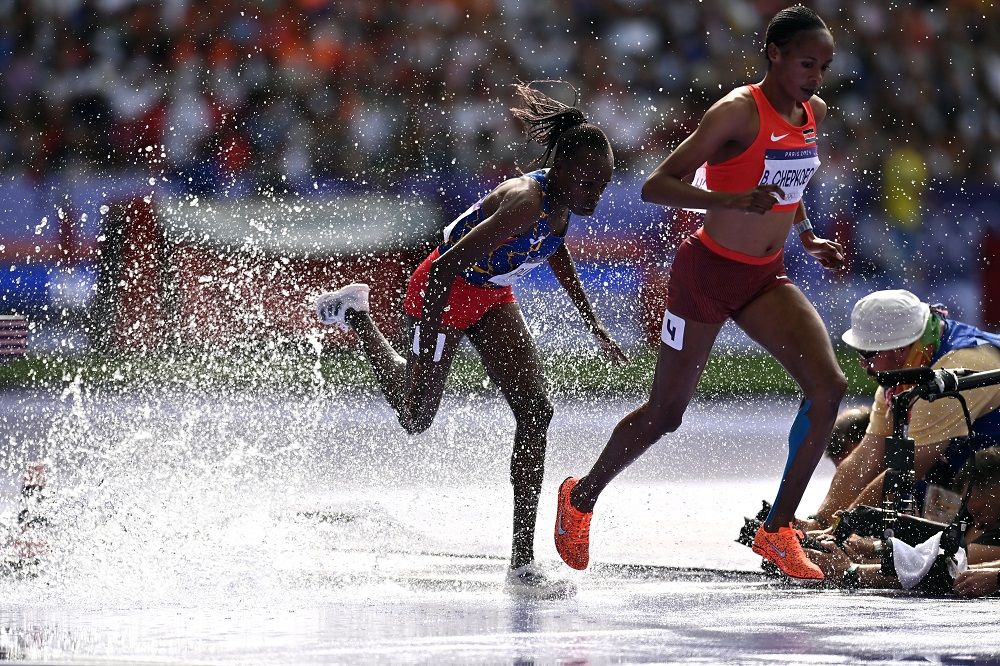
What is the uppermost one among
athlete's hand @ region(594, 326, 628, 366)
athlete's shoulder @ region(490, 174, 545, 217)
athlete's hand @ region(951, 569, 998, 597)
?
athlete's shoulder @ region(490, 174, 545, 217)

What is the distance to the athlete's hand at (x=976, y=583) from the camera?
521cm

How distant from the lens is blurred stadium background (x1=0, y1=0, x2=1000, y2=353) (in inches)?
515

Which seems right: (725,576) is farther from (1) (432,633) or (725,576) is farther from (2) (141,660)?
(2) (141,660)

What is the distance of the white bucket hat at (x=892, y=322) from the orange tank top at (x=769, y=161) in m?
0.66

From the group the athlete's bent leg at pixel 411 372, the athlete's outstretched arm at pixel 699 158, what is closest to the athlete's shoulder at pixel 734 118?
the athlete's outstretched arm at pixel 699 158

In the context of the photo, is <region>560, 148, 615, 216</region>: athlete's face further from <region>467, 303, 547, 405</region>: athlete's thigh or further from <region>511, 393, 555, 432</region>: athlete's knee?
<region>511, 393, 555, 432</region>: athlete's knee

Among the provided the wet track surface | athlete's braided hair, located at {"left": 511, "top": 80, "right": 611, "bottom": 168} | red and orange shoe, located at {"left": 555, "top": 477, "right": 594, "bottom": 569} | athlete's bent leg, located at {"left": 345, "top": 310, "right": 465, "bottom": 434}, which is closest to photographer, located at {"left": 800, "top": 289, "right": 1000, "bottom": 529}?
the wet track surface

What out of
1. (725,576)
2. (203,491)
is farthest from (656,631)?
(203,491)

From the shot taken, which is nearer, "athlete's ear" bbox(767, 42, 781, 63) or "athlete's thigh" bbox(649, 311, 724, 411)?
"athlete's ear" bbox(767, 42, 781, 63)

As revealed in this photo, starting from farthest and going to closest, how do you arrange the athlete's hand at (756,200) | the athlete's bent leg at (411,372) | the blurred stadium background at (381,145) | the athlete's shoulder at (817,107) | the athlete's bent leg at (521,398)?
the blurred stadium background at (381,145) → the athlete's bent leg at (411,372) → the athlete's bent leg at (521,398) → the athlete's shoulder at (817,107) → the athlete's hand at (756,200)

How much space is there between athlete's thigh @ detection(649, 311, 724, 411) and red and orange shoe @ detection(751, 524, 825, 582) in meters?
0.57

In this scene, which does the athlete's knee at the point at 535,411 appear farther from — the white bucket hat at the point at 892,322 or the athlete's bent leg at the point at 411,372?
the white bucket hat at the point at 892,322

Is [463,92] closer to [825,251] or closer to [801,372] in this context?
[825,251]

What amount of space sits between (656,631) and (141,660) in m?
1.52
